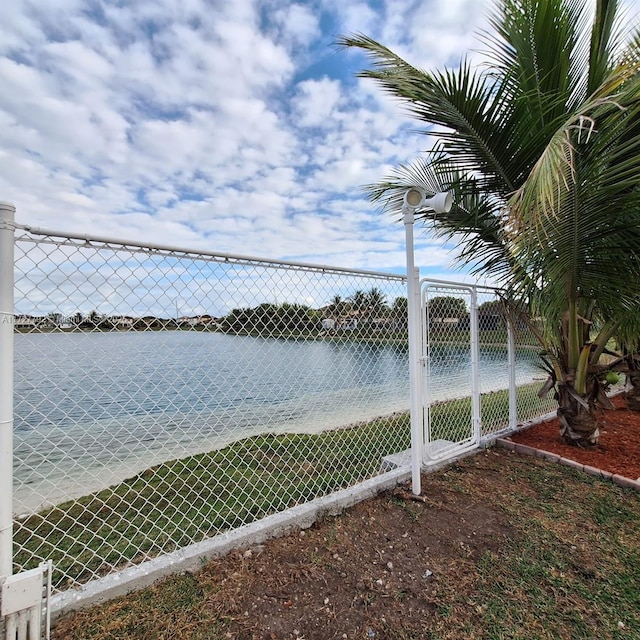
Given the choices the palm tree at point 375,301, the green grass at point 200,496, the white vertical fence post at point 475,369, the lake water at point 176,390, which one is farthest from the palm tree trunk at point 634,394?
the palm tree at point 375,301

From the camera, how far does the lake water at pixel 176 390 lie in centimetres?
186

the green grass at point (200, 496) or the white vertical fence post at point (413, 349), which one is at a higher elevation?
the white vertical fence post at point (413, 349)

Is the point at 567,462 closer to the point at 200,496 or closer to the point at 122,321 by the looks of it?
the point at 200,496

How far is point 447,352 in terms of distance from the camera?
138 inches

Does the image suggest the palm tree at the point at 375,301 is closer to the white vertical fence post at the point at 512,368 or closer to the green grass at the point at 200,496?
the green grass at the point at 200,496

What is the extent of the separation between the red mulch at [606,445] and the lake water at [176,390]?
2.31 feet

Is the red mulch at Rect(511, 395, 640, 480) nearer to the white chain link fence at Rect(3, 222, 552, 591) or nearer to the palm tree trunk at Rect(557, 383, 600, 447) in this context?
the palm tree trunk at Rect(557, 383, 600, 447)

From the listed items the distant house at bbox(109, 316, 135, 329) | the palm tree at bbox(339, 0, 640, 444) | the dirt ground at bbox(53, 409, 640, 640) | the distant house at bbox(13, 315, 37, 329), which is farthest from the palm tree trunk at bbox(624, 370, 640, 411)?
the distant house at bbox(13, 315, 37, 329)

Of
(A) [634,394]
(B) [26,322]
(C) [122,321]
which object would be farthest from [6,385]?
(A) [634,394]

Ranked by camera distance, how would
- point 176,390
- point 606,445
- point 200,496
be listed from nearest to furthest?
point 176,390, point 200,496, point 606,445

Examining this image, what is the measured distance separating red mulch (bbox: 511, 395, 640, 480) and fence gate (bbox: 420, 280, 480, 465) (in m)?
0.92

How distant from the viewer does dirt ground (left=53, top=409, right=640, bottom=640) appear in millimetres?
1548

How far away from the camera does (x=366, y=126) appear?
5293 mm

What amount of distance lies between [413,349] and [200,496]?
2.25m
